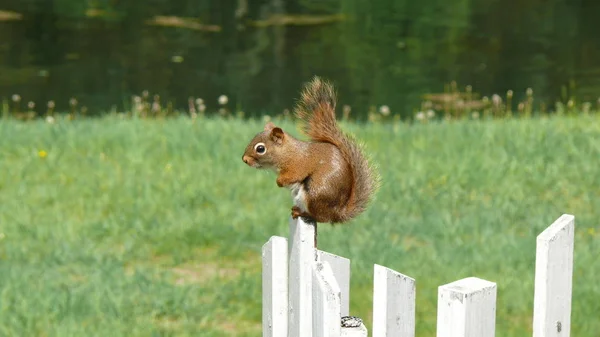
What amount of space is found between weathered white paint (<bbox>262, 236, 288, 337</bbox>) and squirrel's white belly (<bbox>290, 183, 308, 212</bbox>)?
290 mm

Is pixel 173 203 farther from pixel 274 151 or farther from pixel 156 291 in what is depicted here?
pixel 274 151

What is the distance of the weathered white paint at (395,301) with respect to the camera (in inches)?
88.7

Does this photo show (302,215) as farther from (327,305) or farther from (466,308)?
(466,308)

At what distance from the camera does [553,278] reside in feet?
7.70

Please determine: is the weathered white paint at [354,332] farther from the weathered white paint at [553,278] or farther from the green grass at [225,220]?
the green grass at [225,220]

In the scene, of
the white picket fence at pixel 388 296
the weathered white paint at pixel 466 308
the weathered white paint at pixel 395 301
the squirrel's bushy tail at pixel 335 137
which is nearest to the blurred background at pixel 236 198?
the squirrel's bushy tail at pixel 335 137

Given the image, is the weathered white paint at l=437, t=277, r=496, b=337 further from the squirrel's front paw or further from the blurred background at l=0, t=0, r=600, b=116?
the blurred background at l=0, t=0, r=600, b=116

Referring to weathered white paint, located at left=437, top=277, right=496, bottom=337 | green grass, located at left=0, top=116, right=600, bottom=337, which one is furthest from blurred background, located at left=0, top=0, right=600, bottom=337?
weathered white paint, located at left=437, top=277, right=496, bottom=337

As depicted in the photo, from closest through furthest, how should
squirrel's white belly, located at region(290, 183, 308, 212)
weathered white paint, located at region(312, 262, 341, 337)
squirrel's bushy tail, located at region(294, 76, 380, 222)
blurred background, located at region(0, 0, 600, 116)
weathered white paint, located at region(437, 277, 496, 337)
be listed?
weathered white paint, located at region(437, 277, 496, 337) < weathered white paint, located at region(312, 262, 341, 337) < squirrel's bushy tail, located at region(294, 76, 380, 222) < squirrel's white belly, located at region(290, 183, 308, 212) < blurred background, located at region(0, 0, 600, 116)

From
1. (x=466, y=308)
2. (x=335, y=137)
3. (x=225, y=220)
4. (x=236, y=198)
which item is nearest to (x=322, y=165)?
(x=335, y=137)

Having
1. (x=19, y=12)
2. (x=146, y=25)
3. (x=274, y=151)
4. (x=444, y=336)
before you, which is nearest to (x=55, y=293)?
(x=274, y=151)

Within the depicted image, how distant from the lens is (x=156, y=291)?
5.03 m

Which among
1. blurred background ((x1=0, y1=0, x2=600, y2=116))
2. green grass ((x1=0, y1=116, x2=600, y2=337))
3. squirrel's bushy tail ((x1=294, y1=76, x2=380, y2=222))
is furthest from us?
blurred background ((x1=0, y1=0, x2=600, y2=116))

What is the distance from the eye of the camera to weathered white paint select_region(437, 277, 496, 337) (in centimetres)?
204
